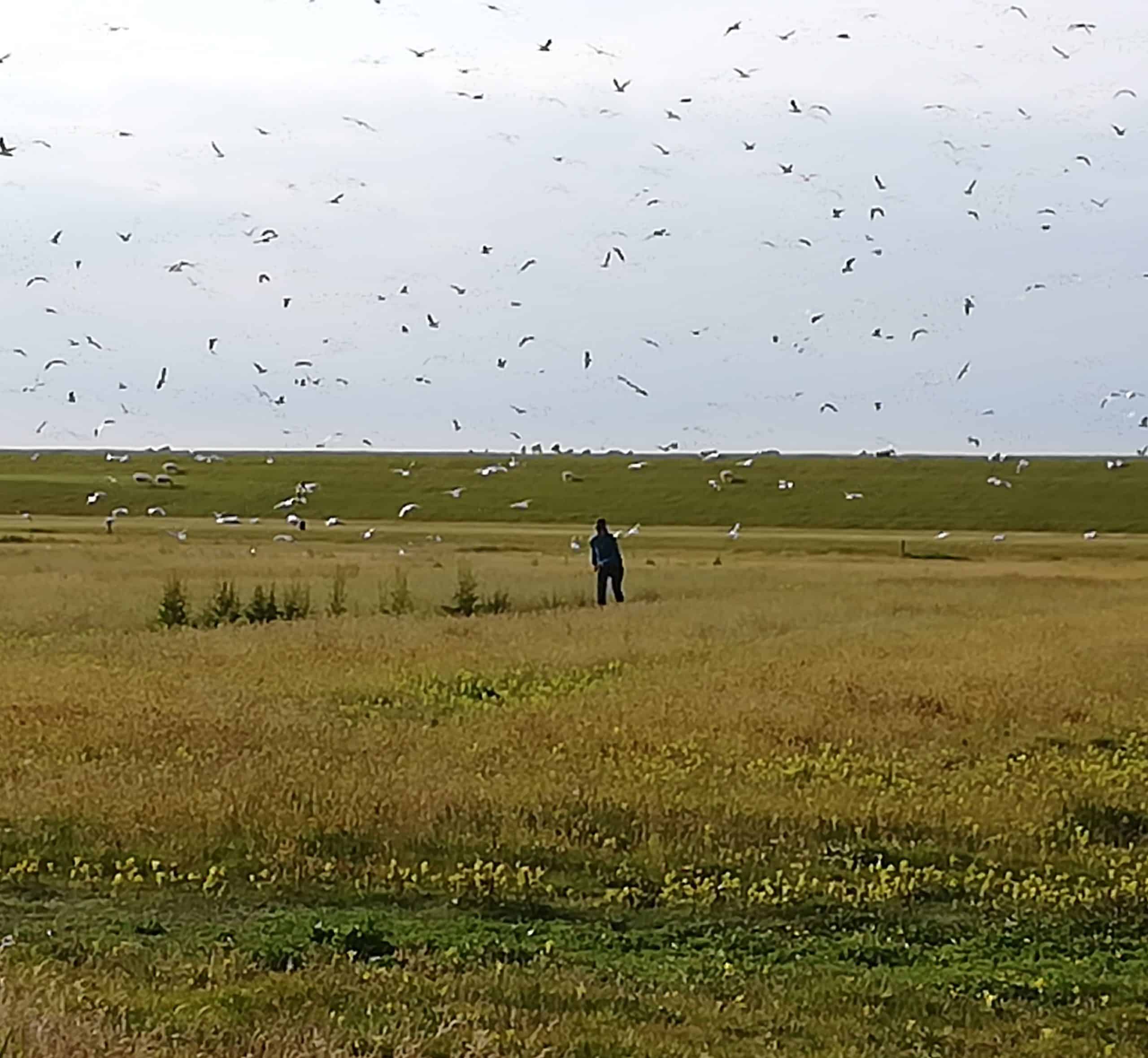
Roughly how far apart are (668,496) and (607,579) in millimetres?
84543

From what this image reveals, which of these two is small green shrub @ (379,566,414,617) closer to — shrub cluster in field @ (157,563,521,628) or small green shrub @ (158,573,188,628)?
shrub cluster in field @ (157,563,521,628)

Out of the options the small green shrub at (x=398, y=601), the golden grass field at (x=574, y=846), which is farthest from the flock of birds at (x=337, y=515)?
the golden grass field at (x=574, y=846)

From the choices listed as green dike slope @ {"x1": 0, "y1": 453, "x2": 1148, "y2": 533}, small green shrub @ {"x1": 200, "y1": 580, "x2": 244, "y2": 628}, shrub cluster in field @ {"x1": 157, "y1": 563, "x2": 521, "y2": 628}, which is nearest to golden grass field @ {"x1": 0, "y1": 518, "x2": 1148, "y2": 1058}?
small green shrub @ {"x1": 200, "y1": 580, "x2": 244, "y2": 628}

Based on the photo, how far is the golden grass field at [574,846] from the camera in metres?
9.21

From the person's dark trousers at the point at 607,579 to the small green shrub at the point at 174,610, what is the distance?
8719 mm

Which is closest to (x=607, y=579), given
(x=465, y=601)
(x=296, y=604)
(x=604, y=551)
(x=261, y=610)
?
(x=604, y=551)

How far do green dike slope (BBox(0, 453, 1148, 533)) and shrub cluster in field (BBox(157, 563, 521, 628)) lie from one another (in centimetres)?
6764

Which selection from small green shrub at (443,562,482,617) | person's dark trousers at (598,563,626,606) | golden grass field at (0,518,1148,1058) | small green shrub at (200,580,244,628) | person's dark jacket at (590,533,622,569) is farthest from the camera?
person's dark trousers at (598,563,626,606)

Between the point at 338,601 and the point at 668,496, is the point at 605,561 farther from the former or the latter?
the point at 668,496

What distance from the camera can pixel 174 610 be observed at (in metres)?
34.9

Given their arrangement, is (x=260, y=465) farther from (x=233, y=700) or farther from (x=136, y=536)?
(x=233, y=700)

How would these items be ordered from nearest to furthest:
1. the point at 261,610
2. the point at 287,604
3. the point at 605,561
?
1. the point at 261,610
2. the point at 287,604
3. the point at 605,561

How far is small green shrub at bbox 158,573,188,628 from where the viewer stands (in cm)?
3459

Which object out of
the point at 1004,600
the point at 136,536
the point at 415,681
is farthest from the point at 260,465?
the point at 415,681
